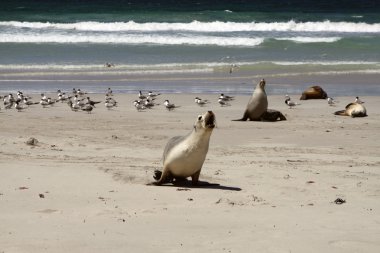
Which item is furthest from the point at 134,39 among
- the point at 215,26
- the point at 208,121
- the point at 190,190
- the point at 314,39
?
the point at 190,190

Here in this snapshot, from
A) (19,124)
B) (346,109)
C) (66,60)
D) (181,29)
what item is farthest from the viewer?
(181,29)

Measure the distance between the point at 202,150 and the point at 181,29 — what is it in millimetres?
34376

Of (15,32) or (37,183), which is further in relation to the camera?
(15,32)

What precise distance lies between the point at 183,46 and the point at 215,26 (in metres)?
10.9

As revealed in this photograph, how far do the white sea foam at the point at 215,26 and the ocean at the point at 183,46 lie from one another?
52mm

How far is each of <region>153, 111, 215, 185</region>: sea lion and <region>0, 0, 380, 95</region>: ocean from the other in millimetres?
11597

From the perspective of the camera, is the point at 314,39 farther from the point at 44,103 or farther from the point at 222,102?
the point at 44,103

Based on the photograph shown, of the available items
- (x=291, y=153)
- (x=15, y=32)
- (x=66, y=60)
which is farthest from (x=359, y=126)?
(x=15, y=32)

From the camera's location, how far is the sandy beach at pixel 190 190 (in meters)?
6.16

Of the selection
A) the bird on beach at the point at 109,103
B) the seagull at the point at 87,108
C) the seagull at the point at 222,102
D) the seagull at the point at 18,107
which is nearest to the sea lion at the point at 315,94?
the seagull at the point at 222,102

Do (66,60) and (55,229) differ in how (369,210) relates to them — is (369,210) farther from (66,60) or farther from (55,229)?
(66,60)

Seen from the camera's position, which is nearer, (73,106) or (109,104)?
(73,106)

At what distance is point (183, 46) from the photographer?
1326 inches

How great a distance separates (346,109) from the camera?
50.3 ft
